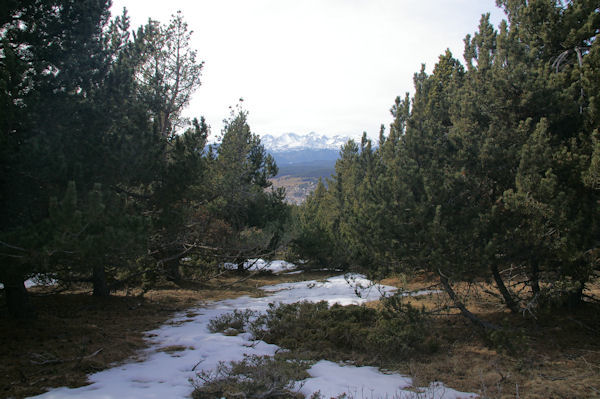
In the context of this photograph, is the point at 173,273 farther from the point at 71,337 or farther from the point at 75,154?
the point at 75,154

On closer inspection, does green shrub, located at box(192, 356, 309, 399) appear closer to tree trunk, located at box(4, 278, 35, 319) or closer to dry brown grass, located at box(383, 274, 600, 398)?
dry brown grass, located at box(383, 274, 600, 398)

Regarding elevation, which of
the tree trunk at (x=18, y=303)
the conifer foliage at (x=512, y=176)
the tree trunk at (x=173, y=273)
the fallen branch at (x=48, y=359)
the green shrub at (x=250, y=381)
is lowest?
the tree trunk at (x=173, y=273)

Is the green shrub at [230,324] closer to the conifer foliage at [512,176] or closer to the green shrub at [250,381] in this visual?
the green shrub at [250,381]

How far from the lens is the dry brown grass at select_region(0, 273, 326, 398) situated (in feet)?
Result: 15.6

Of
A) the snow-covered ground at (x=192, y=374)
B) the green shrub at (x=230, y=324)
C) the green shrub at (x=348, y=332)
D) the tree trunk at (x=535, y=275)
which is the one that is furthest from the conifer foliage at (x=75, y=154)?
the tree trunk at (x=535, y=275)

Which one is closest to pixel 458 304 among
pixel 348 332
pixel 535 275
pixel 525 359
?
pixel 525 359

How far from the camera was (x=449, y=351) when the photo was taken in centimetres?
651

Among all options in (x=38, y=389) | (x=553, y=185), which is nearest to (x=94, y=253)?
(x=38, y=389)

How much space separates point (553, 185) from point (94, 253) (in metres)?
7.28

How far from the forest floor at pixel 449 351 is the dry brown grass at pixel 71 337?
14 millimetres

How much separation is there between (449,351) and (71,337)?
712 centimetres

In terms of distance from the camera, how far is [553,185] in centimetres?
568

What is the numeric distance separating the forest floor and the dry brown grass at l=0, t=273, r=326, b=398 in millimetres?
14

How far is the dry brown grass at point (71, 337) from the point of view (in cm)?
477
